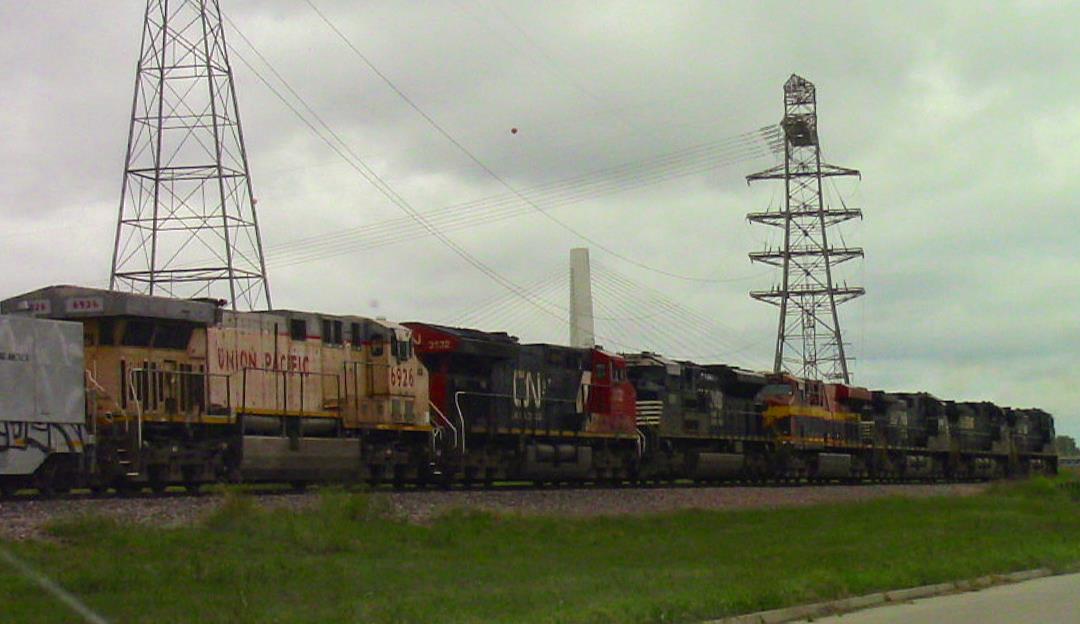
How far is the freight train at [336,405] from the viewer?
20.8m

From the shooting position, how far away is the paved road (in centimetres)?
1311

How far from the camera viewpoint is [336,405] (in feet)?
86.2

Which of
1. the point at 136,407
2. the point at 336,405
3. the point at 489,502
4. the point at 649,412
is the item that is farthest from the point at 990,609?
the point at 649,412

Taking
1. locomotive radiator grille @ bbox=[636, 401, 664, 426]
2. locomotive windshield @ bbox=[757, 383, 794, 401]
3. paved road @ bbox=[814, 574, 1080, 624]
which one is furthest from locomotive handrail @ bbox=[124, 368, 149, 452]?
locomotive windshield @ bbox=[757, 383, 794, 401]

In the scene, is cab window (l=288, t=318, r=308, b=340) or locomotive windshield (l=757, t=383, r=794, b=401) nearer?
cab window (l=288, t=318, r=308, b=340)

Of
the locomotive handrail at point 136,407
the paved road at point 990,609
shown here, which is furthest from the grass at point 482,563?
the locomotive handrail at point 136,407

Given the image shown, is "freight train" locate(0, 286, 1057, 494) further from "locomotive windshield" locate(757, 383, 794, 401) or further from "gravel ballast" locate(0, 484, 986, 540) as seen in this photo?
"gravel ballast" locate(0, 484, 986, 540)

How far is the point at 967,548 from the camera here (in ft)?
67.4

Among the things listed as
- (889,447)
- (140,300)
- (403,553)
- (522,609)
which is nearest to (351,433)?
(140,300)

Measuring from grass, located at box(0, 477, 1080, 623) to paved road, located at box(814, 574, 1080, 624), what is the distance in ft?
2.07

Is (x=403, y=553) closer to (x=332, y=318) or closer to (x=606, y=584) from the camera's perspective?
(x=606, y=584)

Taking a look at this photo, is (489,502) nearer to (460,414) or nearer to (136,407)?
(460,414)

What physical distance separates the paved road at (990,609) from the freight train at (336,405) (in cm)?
1224

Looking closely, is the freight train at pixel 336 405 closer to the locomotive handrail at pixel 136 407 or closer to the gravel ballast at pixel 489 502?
the locomotive handrail at pixel 136 407
